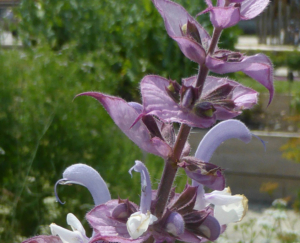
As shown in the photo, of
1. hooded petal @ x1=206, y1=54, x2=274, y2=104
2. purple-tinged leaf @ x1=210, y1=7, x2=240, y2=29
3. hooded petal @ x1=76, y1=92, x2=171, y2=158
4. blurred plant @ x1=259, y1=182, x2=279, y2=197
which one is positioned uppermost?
purple-tinged leaf @ x1=210, y1=7, x2=240, y2=29

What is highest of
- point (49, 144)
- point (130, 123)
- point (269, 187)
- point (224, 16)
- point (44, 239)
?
point (224, 16)

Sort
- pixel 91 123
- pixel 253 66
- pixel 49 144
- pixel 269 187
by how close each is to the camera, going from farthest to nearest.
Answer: pixel 269 187 → pixel 91 123 → pixel 49 144 → pixel 253 66

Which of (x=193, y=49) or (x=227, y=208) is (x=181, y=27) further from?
(x=227, y=208)

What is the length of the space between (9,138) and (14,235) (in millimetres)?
435

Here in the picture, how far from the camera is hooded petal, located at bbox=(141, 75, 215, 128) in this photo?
44cm

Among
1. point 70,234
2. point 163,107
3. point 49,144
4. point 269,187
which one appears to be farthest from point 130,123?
point 269,187

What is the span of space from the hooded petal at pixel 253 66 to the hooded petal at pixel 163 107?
0.18ft

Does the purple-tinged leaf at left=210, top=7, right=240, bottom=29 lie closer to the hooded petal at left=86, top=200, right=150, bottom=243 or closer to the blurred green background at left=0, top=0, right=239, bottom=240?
the hooded petal at left=86, top=200, right=150, bottom=243

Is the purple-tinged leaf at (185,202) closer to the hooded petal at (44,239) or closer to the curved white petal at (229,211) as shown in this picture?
the curved white petal at (229,211)

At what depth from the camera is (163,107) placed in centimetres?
45

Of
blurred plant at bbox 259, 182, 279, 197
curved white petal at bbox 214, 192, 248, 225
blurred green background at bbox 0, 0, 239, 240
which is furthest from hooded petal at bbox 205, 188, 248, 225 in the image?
blurred plant at bbox 259, 182, 279, 197

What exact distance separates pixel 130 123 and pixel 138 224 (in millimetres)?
111

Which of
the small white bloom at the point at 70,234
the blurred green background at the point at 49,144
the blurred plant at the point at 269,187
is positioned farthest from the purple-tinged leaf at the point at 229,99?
the blurred plant at the point at 269,187

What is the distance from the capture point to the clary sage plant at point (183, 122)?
453 mm
